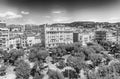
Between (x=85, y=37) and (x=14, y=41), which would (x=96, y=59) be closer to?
(x=85, y=37)

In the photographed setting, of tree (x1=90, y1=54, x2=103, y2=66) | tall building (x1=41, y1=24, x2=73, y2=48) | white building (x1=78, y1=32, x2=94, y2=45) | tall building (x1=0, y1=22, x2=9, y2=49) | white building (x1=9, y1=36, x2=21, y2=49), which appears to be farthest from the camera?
white building (x1=78, y1=32, x2=94, y2=45)

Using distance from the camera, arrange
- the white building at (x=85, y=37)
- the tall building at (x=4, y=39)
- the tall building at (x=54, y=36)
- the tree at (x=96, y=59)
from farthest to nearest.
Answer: the white building at (x=85, y=37) → the tall building at (x=54, y=36) → the tall building at (x=4, y=39) → the tree at (x=96, y=59)

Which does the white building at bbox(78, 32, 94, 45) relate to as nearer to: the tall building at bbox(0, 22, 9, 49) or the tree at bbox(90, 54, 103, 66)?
the tree at bbox(90, 54, 103, 66)

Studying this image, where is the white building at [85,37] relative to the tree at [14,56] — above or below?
above

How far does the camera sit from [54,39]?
86.1 ft

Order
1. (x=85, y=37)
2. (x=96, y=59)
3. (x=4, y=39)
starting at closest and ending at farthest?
(x=96, y=59)
(x=4, y=39)
(x=85, y=37)

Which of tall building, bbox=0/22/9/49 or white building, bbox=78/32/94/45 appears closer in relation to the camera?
tall building, bbox=0/22/9/49

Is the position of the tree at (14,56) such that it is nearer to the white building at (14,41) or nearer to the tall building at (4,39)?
the tall building at (4,39)

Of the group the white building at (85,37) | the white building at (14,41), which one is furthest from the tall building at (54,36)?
the white building at (14,41)

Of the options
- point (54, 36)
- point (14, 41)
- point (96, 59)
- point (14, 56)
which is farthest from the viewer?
point (14, 41)

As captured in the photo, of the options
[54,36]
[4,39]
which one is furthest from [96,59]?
[4,39]

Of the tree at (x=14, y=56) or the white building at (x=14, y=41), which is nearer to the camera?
the tree at (x=14, y=56)

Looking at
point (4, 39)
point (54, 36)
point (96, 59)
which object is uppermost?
point (54, 36)

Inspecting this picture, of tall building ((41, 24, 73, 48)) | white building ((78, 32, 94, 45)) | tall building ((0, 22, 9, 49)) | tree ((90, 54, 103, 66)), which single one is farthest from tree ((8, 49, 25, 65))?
white building ((78, 32, 94, 45))
